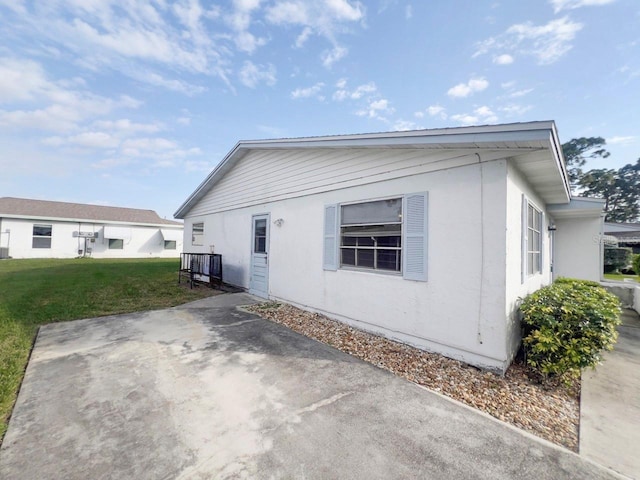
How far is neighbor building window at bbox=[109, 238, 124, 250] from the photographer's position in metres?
21.3

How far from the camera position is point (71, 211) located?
20.8 m

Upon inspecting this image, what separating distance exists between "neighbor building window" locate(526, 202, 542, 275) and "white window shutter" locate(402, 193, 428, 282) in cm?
216

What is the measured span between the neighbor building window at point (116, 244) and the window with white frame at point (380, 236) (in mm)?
22789

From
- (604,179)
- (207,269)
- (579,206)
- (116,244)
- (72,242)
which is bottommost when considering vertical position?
(207,269)

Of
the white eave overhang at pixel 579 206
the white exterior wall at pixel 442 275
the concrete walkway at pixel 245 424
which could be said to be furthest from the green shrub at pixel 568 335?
the white eave overhang at pixel 579 206

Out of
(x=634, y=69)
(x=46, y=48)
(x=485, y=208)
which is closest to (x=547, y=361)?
(x=485, y=208)

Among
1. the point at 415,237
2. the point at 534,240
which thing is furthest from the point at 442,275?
the point at 534,240

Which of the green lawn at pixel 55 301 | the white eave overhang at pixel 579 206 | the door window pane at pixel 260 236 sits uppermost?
the white eave overhang at pixel 579 206

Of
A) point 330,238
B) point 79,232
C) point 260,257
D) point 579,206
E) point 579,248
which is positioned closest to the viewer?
point 330,238

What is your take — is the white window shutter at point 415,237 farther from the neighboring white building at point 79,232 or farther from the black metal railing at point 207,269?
the neighboring white building at point 79,232

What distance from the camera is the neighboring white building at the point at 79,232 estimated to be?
18.1 meters

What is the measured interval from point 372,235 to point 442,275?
57.3 inches

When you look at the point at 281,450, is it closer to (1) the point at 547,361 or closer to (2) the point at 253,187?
(1) the point at 547,361

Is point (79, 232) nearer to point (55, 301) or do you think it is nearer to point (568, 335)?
point (55, 301)
